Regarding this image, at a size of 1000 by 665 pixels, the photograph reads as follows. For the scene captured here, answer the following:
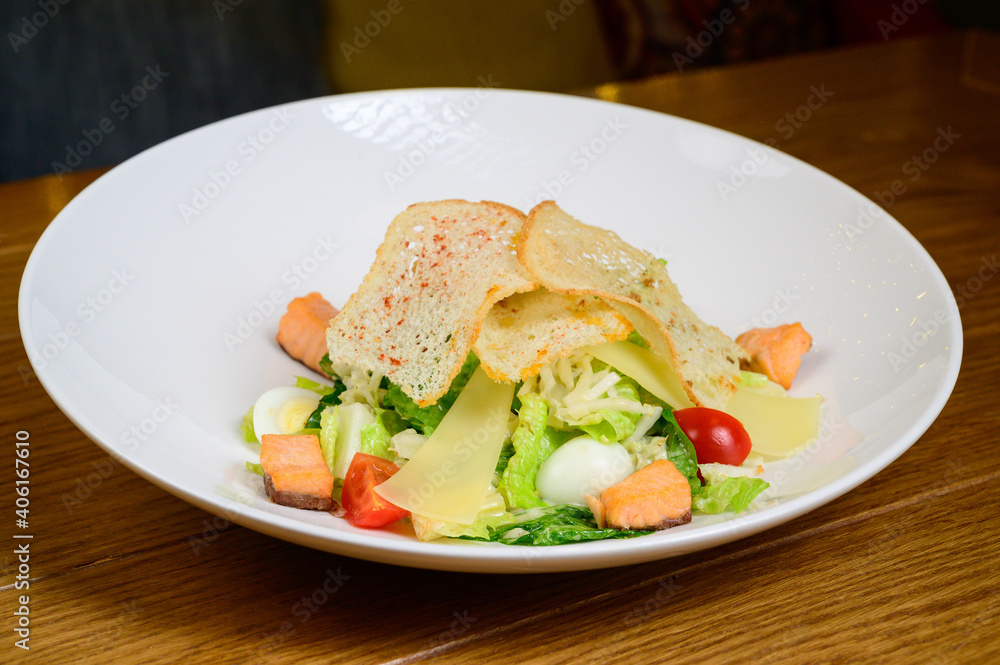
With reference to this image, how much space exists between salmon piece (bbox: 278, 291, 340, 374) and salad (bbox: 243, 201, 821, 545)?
128mm

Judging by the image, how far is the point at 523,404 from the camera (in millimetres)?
1761

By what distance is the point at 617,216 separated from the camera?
2.57 meters

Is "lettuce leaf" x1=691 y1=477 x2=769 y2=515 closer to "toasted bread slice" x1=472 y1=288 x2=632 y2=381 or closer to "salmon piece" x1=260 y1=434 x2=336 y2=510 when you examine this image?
"toasted bread slice" x1=472 y1=288 x2=632 y2=381

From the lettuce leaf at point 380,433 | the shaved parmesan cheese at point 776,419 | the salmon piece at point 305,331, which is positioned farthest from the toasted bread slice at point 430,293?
the shaved parmesan cheese at point 776,419

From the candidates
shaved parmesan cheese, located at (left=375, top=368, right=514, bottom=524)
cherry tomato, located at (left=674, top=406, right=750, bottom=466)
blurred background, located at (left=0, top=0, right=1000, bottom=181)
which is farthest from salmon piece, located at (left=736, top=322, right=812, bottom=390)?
blurred background, located at (left=0, top=0, right=1000, bottom=181)

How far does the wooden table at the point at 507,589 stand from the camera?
4.46 ft

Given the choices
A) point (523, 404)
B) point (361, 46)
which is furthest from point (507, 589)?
point (361, 46)

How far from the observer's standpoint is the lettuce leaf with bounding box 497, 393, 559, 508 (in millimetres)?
1679

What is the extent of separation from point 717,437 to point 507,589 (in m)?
0.55

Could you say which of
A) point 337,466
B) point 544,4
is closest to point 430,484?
point 337,466

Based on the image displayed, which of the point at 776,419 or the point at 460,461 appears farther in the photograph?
the point at 776,419

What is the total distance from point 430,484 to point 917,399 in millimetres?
904

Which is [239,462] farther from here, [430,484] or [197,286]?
[197,286]

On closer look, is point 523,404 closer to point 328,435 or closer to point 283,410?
point 328,435
